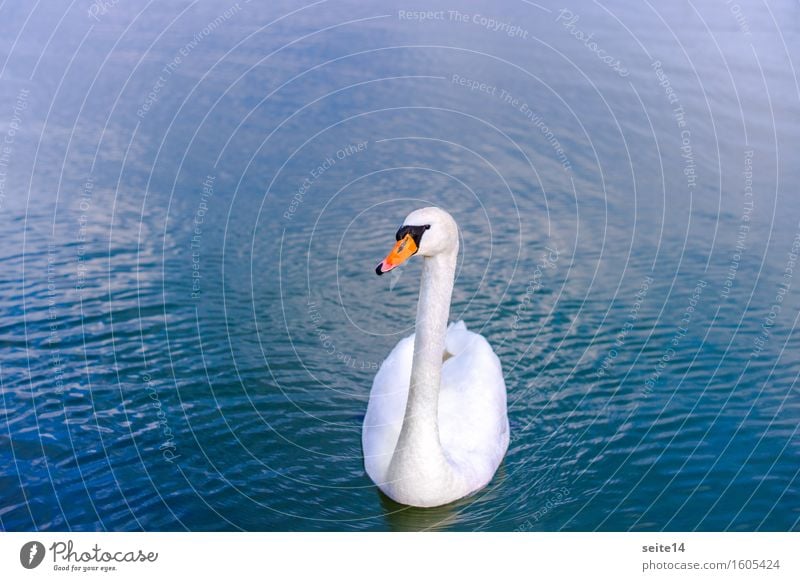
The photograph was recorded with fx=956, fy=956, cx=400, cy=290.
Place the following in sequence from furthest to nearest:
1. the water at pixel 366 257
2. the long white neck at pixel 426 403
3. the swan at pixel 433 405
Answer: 1. the water at pixel 366 257
2. the long white neck at pixel 426 403
3. the swan at pixel 433 405

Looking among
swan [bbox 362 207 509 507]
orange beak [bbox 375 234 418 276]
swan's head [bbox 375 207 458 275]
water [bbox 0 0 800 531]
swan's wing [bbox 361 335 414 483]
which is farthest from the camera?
water [bbox 0 0 800 531]

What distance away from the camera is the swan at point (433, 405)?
6625 mm

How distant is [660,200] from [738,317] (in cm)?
288

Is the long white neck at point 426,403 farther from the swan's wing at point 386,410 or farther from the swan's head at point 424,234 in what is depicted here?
the swan's wing at point 386,410

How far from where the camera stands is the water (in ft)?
24.7

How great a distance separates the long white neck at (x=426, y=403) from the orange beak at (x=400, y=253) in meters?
0.48

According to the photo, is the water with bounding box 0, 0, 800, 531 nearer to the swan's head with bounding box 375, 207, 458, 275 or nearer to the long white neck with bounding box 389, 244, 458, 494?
the long white neck with bounding box 389, 244, 458, 494

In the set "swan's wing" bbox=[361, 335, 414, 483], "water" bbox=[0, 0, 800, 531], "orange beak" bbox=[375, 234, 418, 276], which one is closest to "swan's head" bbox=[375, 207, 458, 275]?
"orange beak" bbox=[375, 234, 418, 276]

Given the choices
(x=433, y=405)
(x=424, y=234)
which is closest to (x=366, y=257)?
(x=433, y=405)

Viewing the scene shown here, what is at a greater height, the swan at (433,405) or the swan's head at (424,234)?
the swan's head at (424,234)

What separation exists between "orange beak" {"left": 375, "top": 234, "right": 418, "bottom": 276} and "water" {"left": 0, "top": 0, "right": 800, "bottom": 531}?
2062mm

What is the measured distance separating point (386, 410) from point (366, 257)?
3281 millimetres

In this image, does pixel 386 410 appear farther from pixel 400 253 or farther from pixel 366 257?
pixel 366 257

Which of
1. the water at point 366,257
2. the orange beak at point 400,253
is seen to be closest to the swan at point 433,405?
the orange beak at point 400,253
